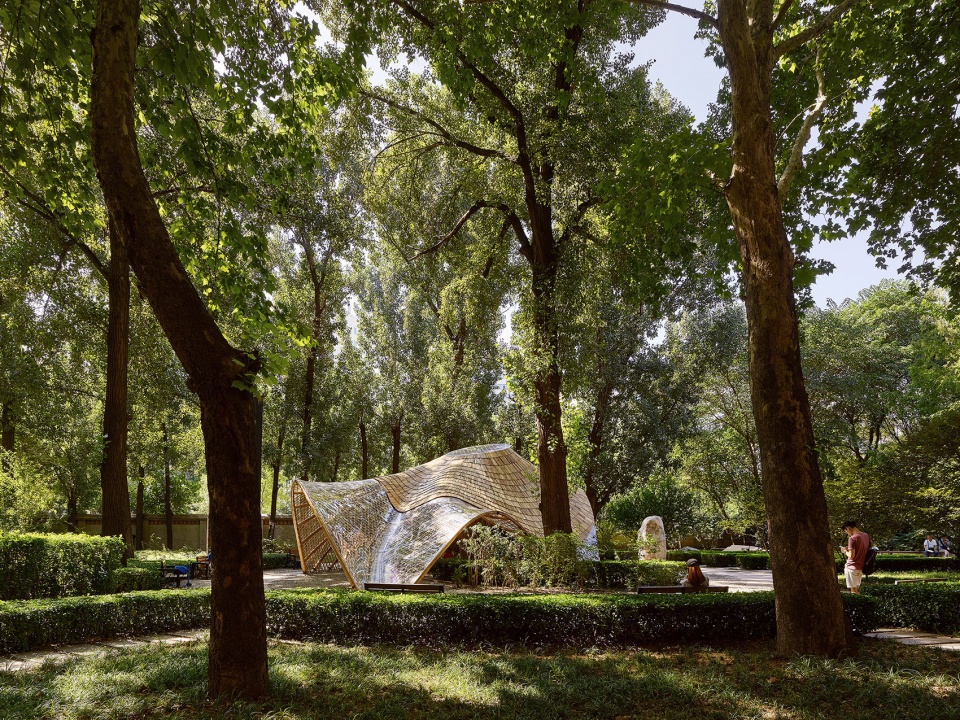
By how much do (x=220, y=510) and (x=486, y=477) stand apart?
42.2 feet

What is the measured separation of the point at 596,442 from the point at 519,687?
21638 mm

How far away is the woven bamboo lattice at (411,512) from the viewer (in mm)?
13727

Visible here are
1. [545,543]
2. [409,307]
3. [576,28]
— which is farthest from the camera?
[409,307]

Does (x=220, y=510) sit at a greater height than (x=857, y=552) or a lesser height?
greater

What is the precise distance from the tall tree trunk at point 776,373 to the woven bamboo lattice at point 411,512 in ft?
24.7

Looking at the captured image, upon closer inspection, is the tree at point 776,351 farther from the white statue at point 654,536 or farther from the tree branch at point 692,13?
the white statue at point 654,536

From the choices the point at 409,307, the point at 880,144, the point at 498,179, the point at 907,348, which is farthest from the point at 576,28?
the point at 907,348

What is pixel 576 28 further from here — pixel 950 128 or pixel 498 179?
pixel 950 128

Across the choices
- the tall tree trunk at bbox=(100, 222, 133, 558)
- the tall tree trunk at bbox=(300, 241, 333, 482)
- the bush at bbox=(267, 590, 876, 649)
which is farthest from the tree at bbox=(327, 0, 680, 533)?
the tall tree trunk at bbox=(300, 241, 333, 482)

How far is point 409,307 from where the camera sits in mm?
29859

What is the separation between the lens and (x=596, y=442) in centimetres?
→ 2683

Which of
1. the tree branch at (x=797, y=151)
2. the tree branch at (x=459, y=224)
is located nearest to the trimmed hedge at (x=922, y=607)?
the tree branch at (x=797, y=151)

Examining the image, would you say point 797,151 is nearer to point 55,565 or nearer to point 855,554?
point 855,554

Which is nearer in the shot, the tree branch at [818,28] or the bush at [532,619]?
the tree branch at [818,28]
